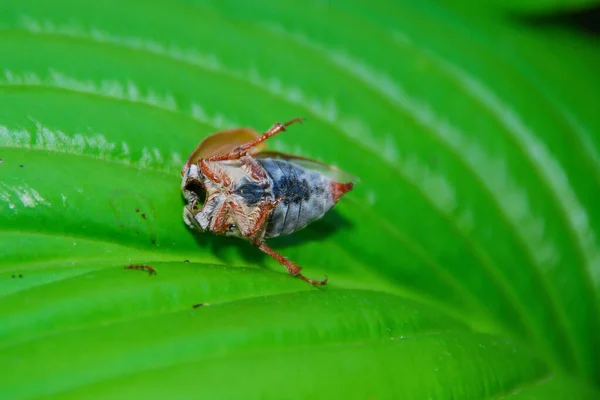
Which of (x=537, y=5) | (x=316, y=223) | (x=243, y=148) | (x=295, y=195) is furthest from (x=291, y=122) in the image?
(x=537, y=5)

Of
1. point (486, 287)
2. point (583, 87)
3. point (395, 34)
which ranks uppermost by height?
point (583, 87)

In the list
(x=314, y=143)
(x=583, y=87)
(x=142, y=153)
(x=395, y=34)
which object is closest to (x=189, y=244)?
(x=142, y=153)

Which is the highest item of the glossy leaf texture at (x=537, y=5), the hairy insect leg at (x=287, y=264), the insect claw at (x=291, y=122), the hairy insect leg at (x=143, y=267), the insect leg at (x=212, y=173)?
the glossy leaf texture at (x=537, y=5)

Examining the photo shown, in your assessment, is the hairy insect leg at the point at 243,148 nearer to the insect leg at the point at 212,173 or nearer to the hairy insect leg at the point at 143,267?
the insect leg at the point at 212,173

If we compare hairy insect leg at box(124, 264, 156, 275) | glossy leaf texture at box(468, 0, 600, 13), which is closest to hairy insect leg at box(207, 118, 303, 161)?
hairy insect leg at box(124, 264, 156, 275)

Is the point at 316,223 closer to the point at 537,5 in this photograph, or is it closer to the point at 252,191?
the point at 252,191

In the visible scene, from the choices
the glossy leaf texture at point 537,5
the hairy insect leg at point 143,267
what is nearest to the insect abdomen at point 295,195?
the hairy insect leg at point 143,267

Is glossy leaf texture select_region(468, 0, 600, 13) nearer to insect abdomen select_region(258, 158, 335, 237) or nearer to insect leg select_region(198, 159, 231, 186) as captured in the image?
insect abdomen select_region(258, 158, 335, 237)

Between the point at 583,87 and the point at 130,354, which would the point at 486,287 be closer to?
the point at 583,87
